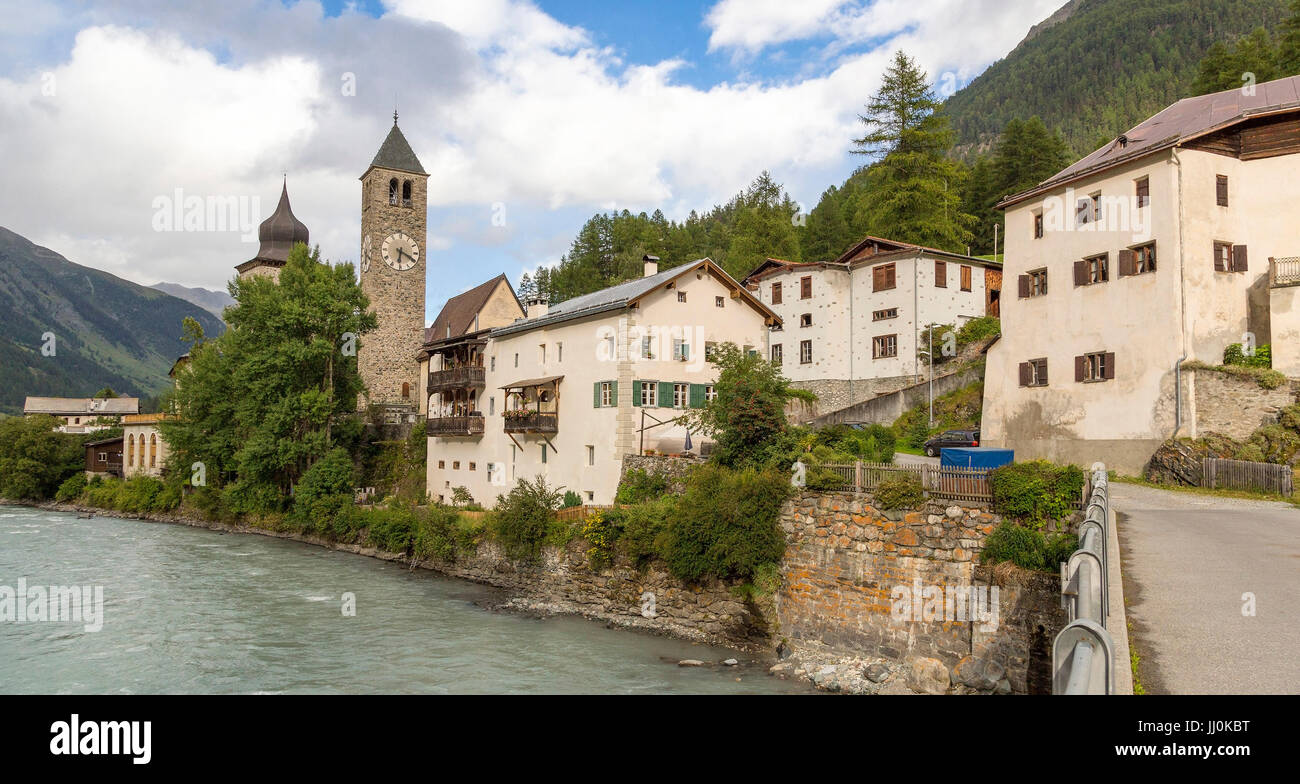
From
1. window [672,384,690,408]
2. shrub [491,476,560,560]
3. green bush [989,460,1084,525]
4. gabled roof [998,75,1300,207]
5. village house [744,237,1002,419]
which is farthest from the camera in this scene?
village house [744,237,1002,419]

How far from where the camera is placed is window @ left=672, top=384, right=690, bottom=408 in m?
33.8

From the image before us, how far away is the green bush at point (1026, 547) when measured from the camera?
1659cm

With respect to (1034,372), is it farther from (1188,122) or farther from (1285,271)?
(1188,122)

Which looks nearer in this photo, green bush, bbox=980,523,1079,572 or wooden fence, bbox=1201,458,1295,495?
green bush, bbox=980,523,1079,572

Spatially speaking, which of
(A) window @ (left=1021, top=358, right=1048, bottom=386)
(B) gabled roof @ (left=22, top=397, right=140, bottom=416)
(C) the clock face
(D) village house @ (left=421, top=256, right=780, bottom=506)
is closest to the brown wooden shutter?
(A) window @ (left=1021, top=358, right=1048, bottom=386)

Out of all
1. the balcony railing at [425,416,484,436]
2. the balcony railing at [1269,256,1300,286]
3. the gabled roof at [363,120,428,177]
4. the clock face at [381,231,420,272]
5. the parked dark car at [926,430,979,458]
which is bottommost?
the parked dark car at [926,430,979,458]

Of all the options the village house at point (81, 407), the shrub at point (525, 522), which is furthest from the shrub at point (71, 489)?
the shrub at point (525, 522)

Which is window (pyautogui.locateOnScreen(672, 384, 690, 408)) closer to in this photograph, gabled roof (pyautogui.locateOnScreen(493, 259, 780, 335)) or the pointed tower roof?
gabled roof (pyautogui.locateOnScreen(493, 259, 780, 335))

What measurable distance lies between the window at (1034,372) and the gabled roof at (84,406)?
118819 mm

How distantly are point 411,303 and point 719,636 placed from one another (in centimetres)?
4966

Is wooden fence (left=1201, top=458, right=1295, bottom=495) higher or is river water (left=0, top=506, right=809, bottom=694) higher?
wooden fence (left=1201, top=458, right=1295, bottom=495)

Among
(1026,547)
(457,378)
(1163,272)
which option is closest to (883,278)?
(1163,272)

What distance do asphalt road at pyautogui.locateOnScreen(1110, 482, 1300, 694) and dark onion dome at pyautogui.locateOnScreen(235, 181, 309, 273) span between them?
78.7 metres
